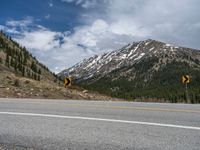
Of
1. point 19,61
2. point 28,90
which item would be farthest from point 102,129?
point 19,61

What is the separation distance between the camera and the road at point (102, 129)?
22.1 ft

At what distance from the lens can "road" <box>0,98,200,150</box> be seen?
22.1ft

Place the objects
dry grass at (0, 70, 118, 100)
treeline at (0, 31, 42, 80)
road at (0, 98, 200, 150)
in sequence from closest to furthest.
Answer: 1. road at (0, 98, 200, 150)
2. dry grass at (0, 70, 118, 100)
3. treeline at (0, 31, 42, 80)

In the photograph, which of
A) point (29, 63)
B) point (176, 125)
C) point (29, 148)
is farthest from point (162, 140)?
point (29, 63)

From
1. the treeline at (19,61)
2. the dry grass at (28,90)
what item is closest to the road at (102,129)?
the dry grass at (28,90)

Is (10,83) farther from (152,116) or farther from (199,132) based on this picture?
(199,132)

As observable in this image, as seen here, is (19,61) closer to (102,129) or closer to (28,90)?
(28,90)

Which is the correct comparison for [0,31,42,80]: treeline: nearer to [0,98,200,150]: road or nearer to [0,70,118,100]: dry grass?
[0,70,118,100]: dry grass

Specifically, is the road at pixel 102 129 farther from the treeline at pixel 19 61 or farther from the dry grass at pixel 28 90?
the treeline at pixel 19 61

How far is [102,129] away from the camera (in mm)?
8023

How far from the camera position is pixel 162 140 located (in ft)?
22.5

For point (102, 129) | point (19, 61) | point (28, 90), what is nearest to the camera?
point (102, 129)

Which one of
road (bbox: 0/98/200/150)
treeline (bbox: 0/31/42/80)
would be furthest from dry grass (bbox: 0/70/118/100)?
treeline (bbox: 0/31/42/80)

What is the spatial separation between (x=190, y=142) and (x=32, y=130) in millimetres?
3570
